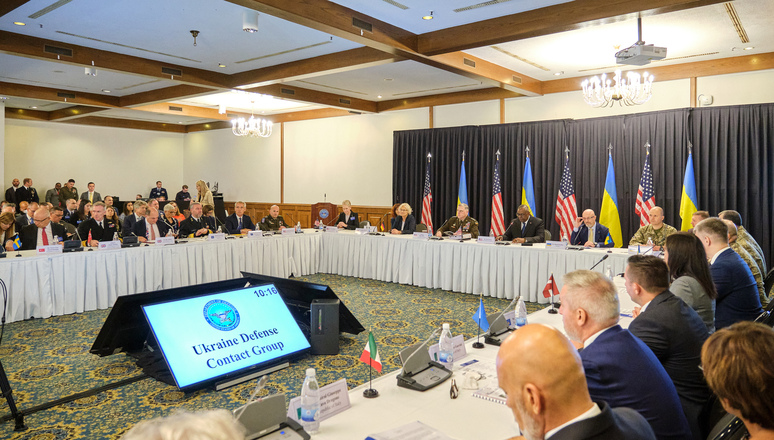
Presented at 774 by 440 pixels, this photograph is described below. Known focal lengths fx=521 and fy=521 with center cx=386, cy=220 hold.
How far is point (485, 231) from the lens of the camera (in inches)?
395

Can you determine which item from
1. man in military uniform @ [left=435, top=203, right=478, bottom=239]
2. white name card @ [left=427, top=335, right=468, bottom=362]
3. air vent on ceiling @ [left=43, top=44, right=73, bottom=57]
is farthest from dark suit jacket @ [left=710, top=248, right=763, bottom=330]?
air vent on ceiling @ [left=43, top=44, right=73, bottom=57]

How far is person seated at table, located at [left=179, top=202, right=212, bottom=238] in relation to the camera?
7.48m

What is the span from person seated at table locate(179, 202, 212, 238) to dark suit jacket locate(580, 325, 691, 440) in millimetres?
6603

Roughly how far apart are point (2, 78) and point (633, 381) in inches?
429

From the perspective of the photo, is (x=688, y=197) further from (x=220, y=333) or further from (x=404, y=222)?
(x=220, y=333)

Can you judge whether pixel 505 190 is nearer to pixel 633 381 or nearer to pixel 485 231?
pixel 485 231

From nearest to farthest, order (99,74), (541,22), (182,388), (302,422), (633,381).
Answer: (633,381), (302,422), (182,388), (541,22), (99,74)

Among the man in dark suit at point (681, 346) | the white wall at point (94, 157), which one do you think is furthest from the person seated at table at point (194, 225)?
the white wall at point (94, 157)

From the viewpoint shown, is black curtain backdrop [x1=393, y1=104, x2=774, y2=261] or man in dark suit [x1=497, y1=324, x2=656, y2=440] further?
black curtain backdrop [x1=393, y1=104, x2=774, y2=261]

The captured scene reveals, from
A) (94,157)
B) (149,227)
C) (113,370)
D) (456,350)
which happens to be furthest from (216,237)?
(94,157)

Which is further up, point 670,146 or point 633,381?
point 670,146

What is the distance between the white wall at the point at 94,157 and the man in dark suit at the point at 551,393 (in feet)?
50.3

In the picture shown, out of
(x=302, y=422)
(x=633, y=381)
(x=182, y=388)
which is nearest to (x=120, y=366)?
(x=182, y=388)

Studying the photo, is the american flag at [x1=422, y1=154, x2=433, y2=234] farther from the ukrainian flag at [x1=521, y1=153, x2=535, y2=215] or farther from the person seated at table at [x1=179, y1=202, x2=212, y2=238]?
the person seated at table at [x1=179, y1=202, x2=212, y2=238]
